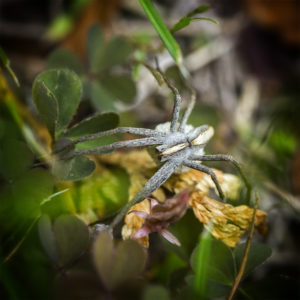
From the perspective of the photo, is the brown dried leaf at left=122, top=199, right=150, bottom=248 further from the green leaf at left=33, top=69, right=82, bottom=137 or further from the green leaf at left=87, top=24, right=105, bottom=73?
the green leaf at left=87, top=24, right=105, bottom=73

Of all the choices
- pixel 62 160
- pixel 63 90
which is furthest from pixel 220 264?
pixel 63 90

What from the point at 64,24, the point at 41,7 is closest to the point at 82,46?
the point at 64,24

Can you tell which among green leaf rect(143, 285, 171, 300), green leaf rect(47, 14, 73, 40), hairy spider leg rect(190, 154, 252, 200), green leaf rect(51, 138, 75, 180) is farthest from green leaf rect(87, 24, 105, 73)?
green leaf rect(143, 285, 171, 300)

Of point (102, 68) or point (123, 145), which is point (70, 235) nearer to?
point (123, 145)

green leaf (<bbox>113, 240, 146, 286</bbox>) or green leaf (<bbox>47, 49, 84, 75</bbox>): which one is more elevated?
green leaf (<bbox>47, 49, 84, 75</bbox>)

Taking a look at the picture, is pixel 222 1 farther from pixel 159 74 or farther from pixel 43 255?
pixel 43 255
